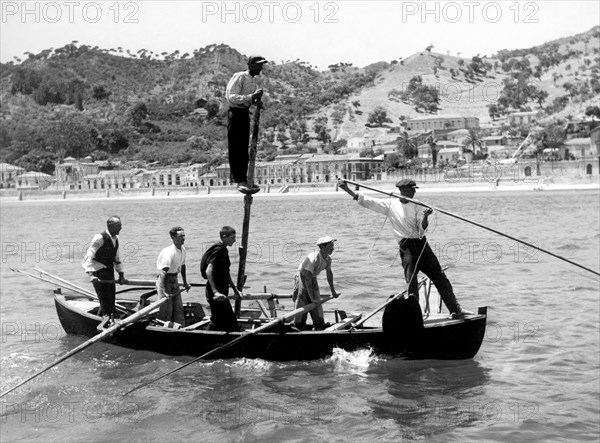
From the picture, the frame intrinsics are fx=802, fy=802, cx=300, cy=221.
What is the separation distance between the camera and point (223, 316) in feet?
40.2

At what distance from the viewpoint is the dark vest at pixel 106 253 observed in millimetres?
12422

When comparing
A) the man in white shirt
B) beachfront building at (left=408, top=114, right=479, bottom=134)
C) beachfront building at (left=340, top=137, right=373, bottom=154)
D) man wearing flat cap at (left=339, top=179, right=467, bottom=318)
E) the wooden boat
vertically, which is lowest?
the wooden boat

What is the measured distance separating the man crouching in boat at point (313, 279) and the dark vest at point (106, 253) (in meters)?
2.93

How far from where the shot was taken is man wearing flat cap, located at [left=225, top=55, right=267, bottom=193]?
11500mm

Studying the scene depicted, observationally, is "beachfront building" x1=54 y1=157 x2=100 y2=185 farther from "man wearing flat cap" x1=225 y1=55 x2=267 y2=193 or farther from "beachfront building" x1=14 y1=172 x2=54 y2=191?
"man wearing flat cap" x1=225 y1=55 x2=267 y2=193

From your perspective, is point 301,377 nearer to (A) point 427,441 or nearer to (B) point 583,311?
(A) point 427,441

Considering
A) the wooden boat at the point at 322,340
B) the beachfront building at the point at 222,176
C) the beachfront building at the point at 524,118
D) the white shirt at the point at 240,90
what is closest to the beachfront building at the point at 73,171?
the beachfront building at the point at 222,176

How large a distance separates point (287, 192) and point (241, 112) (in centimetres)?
11242

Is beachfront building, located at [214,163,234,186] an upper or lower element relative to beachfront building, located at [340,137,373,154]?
lower

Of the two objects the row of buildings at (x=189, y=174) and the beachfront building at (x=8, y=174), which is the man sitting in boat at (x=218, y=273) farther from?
the beachfront building at (x=8, y=174)

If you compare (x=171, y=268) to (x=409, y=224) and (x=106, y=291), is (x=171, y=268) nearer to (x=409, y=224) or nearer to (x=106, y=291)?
(x=106, y=291)

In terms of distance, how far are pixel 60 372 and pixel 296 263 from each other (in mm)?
17610

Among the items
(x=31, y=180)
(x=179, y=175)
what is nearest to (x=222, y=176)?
(x=179, y=175)

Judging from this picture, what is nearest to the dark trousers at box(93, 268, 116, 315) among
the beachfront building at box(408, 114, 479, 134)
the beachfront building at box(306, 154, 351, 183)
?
the beachfront building at box(306, 154, 351, 183)
